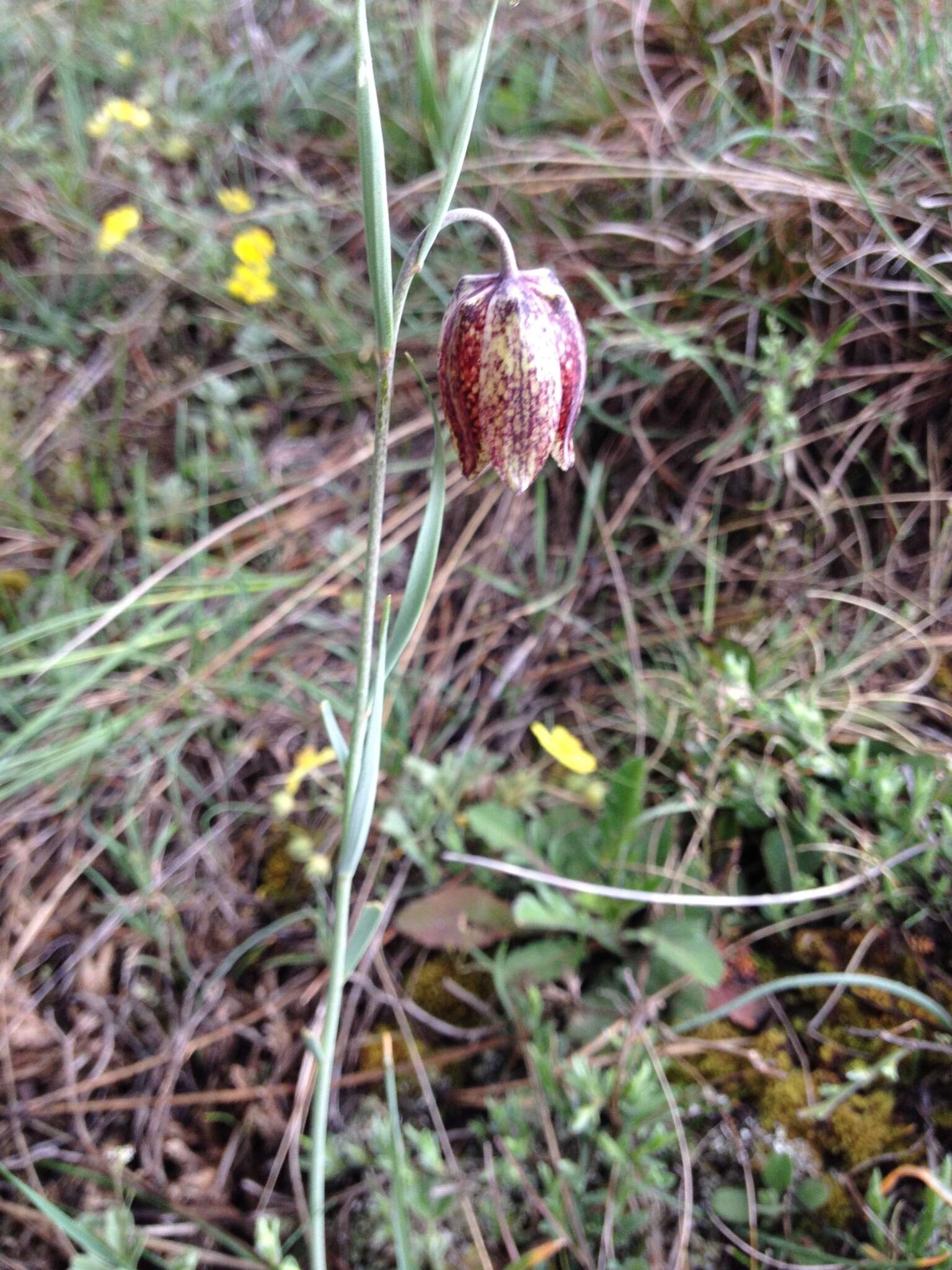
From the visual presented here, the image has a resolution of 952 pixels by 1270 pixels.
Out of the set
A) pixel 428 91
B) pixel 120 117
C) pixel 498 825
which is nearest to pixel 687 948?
pixel 498 825

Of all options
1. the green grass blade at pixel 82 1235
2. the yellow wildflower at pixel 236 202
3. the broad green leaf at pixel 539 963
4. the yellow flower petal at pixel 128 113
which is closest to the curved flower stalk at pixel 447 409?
the green grass blade at pixel 82 1235

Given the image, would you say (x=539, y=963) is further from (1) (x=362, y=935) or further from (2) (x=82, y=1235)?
(2) (x=82, y=1235)

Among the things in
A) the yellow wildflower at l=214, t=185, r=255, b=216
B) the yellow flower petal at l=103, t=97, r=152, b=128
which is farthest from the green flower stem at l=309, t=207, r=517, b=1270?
the yellow flower petal at l=103, t=97, r=152, b=128

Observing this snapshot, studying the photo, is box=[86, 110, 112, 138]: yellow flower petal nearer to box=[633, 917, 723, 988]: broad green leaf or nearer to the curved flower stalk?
the curved flower stalk

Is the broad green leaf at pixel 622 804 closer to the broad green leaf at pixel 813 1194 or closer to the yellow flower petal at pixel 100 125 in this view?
the broad green leaf at pixel 813 1194

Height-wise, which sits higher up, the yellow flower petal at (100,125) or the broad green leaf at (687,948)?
the yellow flower petal at (100,125)

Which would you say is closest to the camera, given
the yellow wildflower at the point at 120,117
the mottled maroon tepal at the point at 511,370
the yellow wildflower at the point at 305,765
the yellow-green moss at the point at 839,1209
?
the mottled maroon tepal at the point at 511,370
